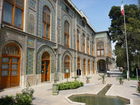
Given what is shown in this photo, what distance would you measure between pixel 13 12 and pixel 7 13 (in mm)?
615

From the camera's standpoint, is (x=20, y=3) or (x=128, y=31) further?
(x=128, y=31)

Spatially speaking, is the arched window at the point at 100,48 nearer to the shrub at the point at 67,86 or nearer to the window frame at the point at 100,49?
the window frame at the point at 100,49

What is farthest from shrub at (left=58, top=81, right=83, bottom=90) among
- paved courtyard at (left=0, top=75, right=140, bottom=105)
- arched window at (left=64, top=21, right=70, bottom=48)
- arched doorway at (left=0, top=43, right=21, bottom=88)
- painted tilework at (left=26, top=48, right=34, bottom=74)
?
arched window at (left=64, top=21, right=70, bottom=48)

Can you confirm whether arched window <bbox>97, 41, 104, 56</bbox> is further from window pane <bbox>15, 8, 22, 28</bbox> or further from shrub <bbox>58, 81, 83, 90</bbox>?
window pane <bbox>15, 8, 22, 28</bbox>

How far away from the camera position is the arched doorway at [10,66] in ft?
35.9

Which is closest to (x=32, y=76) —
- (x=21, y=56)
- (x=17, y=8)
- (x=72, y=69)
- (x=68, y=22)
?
(x=21, y=56)

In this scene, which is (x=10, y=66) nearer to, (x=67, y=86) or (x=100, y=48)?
(x=67, y=86)

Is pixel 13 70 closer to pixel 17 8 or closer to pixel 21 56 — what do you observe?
pixel 21 56

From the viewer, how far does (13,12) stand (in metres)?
11.9

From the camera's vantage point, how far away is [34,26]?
14.0 meters

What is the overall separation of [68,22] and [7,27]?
12.4 m

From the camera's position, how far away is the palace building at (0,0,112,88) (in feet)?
36.9

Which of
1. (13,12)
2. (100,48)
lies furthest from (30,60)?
(100,48)

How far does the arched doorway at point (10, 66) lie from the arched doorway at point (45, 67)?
381cm
